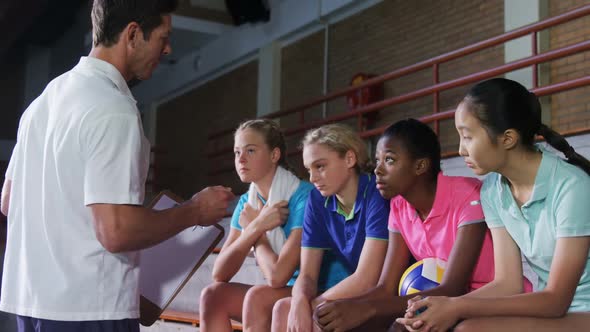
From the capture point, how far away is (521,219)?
1810 millimetres

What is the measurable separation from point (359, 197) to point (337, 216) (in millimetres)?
131

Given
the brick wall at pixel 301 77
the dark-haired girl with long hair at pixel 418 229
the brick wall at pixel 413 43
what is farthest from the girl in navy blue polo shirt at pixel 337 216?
the brick wall at pixel 301 77

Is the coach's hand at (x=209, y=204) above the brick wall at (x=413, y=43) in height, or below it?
below

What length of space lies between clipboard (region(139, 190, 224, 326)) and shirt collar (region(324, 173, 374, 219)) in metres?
0.68

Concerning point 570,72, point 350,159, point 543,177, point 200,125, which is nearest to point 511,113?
point 543,177

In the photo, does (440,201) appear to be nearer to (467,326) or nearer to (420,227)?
(420,227)

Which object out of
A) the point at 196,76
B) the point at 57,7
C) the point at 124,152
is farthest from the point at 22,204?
the point at 196,76

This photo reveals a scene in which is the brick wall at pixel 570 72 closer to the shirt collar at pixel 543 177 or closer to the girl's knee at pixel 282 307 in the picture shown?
the girl's knee at pixel 282 307

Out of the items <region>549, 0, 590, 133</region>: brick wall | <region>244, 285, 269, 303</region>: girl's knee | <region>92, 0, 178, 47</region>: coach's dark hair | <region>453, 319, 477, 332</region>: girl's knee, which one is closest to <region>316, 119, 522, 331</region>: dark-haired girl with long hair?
<region>453, 319, 477, 332</region>: girl's knee

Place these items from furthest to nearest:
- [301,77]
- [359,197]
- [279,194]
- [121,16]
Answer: [301,77], [279,194], [359,197], [121,16]

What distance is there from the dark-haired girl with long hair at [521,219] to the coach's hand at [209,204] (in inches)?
21.8

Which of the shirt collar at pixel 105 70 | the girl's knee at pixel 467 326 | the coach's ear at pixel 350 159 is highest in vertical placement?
the shirt collar at pixel 105 70

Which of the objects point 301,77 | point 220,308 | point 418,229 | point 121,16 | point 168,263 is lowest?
point 220,308

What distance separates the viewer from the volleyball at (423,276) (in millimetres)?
2117
